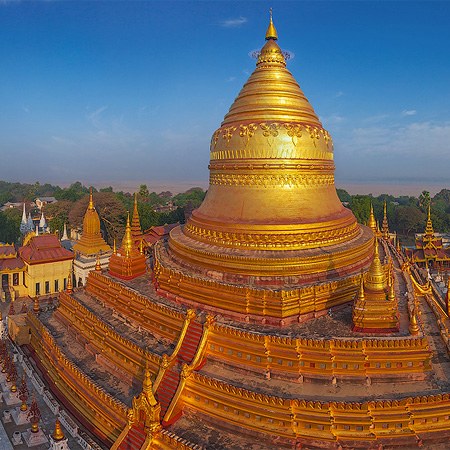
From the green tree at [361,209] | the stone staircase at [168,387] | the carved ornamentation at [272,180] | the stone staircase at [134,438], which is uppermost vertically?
the carved ornamentation at [272,180]

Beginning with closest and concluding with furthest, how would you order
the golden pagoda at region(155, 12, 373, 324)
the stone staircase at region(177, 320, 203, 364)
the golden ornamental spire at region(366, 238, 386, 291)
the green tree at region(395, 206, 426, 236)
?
1. the golden ornamental spire at region(366, 238, 386, 291)
2. the stone staircase at region(177, 320, 203, 364)
3. the golden pagoda at region(155, 12, 373, 324)
4. the green tree at region(395, 206, 426, 236)

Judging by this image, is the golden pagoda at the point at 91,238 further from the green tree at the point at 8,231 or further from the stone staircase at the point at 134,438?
the green tree at the point at 8,231

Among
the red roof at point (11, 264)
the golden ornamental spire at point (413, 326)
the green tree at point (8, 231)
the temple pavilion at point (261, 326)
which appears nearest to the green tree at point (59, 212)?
the green tree at point (8, 231)

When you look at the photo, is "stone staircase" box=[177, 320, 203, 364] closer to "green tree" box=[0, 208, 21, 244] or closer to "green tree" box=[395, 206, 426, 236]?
"green tree" box=[0, 208, 21, 244]

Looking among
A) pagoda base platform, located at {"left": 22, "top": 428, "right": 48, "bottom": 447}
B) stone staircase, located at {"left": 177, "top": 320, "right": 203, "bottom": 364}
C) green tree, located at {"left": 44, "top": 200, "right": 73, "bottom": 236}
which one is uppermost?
green tree, located at {"left": 44, "top": 200, "right": 73, "bottom": 236}

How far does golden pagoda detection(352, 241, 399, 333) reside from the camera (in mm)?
8453

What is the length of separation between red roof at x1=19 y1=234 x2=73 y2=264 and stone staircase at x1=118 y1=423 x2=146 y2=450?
16272 mm

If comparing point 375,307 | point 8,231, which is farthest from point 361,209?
point 8,231

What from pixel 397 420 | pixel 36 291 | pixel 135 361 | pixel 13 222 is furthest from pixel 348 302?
pixel 13 222

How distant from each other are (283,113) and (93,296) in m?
8.93

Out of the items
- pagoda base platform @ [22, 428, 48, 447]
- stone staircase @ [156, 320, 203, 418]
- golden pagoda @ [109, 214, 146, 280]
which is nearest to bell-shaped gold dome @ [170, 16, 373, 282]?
golden pagoda @ [109, 214, 146, 280]

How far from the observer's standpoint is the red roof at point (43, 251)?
2164cm

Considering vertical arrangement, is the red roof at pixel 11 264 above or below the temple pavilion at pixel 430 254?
below

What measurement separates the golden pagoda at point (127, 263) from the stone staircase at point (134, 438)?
5.98m
